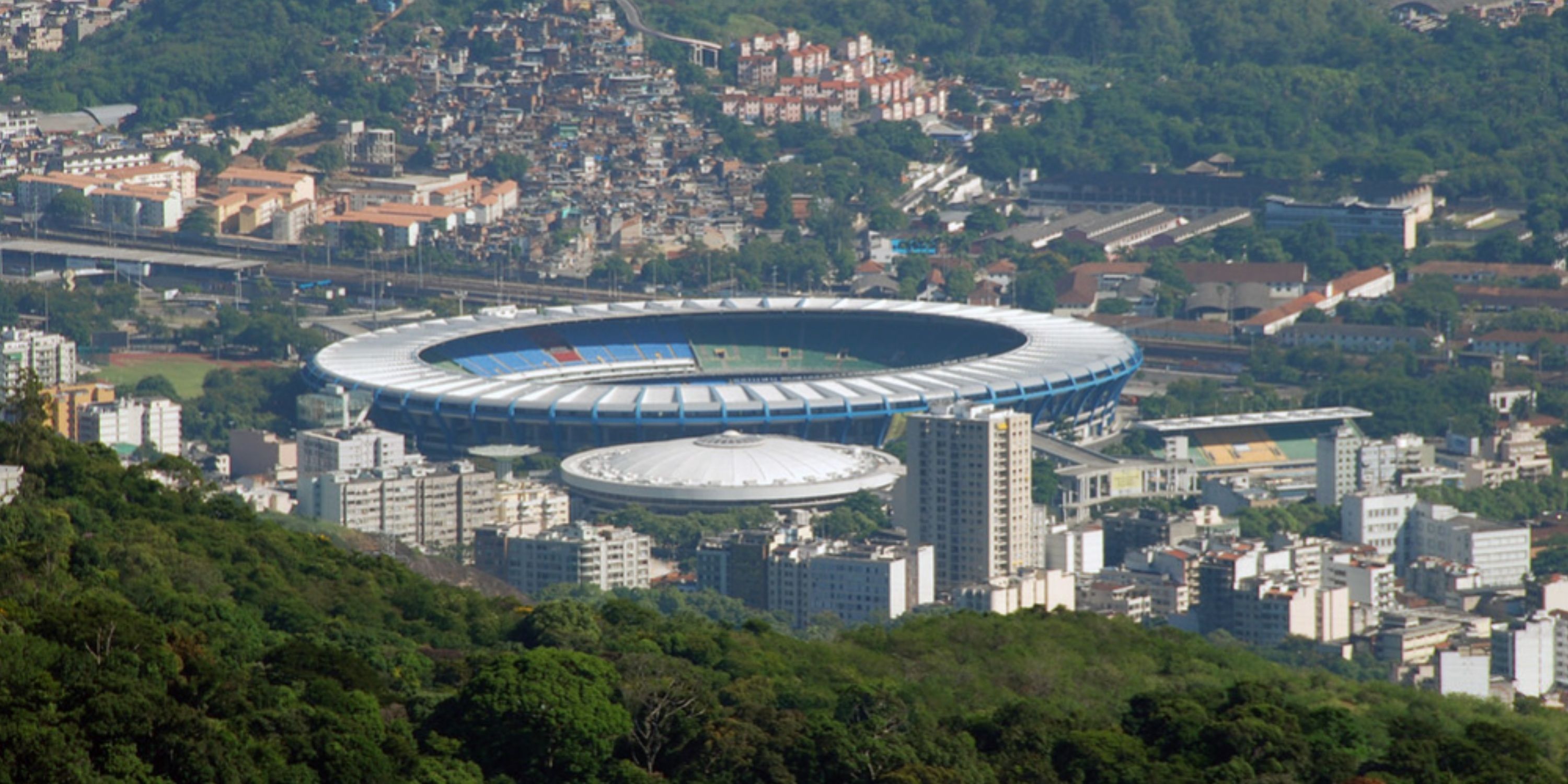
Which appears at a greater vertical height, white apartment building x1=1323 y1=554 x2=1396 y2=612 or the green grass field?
the green grass field

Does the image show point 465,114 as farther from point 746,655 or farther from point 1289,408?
point 746,655

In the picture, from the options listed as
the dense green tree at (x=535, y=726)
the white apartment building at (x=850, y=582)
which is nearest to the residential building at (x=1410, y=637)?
the white apartment building at (x=850, y=582)

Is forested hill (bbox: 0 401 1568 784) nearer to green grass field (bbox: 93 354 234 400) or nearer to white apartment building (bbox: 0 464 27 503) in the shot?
white apartment building (bbox: 0 464 27 503)

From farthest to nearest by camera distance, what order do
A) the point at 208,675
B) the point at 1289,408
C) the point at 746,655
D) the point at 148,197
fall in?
1. the point at 148,197
2. the point at 1289,408
3. the point at 746,655
4. the point at 208,675

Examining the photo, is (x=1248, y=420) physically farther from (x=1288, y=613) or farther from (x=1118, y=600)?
(x=1288, y=613)

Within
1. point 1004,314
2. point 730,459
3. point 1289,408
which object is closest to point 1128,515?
point 730,459

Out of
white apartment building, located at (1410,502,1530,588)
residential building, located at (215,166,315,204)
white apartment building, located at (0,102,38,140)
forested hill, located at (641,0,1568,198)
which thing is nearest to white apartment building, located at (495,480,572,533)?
white apartment building, located at (1410,502,1530,588)

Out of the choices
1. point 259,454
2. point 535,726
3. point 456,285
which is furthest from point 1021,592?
point 456,285
